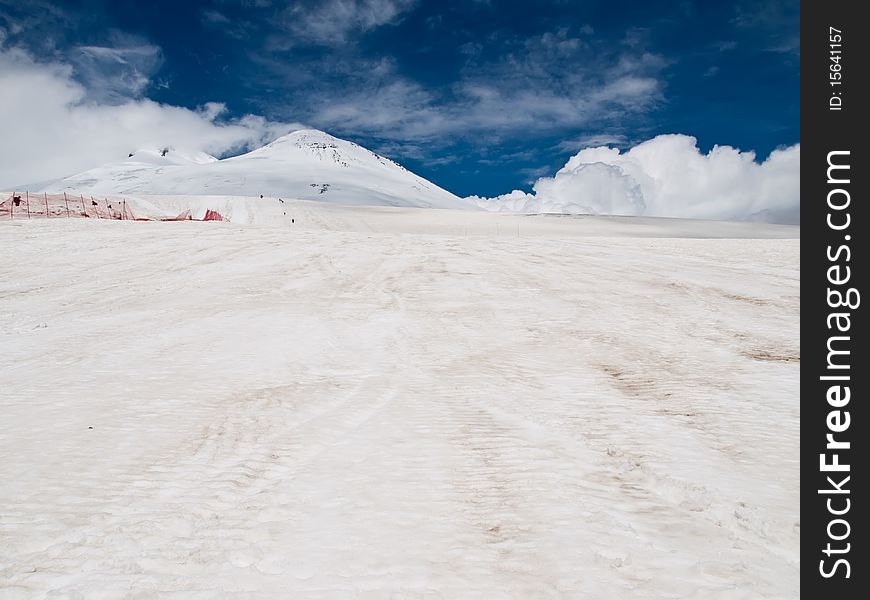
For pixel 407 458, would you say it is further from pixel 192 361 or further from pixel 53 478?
pixel 192 361

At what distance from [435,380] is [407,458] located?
1.44 metres

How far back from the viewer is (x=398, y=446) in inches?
123

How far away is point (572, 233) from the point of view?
30.6 meters

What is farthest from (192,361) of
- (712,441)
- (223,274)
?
(223,274)

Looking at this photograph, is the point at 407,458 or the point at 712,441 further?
the point at 712,441

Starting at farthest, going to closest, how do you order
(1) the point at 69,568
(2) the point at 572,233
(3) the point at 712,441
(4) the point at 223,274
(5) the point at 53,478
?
(2) the point at 572,233
(4) the point at 223,274
(3) the point at 712,441
(5) the point at 53,478
(1) the point at 69,568

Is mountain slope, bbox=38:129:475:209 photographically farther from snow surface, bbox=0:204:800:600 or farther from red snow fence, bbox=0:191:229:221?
snow surface, bbox=0:204:800:600
